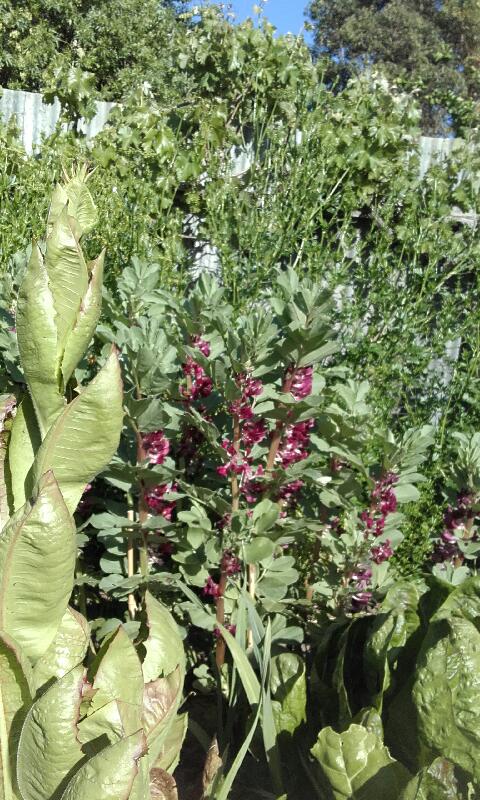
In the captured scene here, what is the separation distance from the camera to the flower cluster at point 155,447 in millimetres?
2295

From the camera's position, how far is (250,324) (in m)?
2.19

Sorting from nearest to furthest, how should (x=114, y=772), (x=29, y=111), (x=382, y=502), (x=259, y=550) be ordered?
1. (x=114, y=772)
2. (x=259, y=550)
3. (x=382, y=502)
4. (x=29, y=111)

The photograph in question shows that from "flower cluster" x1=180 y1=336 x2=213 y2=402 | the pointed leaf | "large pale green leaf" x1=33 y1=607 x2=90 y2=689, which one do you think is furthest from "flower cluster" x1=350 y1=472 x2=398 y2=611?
"large pale green leaf" x1=33 y1=607 x2=90 y2=689

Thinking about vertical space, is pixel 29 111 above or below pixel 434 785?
above

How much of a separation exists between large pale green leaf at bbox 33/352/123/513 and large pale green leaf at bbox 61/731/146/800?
0.40 meters

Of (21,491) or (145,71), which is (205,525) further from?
(145,71)

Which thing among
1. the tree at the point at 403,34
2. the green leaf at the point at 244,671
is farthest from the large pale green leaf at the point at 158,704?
the tree at the point at 403,34

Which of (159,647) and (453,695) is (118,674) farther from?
(453,695)

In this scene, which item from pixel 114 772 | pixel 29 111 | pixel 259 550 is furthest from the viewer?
pixel 29 111

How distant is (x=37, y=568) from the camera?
118 centimetres

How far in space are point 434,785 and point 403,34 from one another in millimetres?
29568

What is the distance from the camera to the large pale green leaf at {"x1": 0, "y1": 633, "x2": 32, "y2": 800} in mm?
1212

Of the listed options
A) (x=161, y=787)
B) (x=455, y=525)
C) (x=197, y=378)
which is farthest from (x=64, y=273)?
(x=455, y=525)

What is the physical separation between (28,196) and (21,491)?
2914mm
